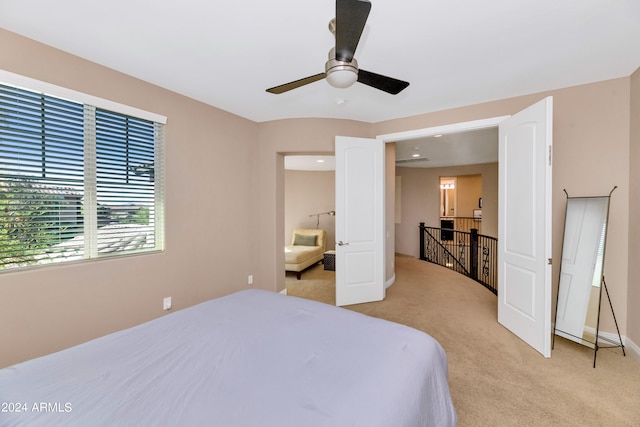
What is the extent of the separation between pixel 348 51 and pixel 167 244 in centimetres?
254

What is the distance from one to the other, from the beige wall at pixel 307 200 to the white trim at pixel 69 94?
472 centimetres

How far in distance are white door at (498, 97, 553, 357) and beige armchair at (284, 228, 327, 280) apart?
3.31 metres

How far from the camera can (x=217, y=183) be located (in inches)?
133

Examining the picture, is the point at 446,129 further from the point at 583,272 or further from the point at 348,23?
the point at 348,23

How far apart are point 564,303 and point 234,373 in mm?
3036

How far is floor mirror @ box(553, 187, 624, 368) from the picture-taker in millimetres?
2350

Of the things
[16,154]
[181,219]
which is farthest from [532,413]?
[16,154]

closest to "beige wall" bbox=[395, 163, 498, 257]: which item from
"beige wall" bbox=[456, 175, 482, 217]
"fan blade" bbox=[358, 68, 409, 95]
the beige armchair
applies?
the beige armchair

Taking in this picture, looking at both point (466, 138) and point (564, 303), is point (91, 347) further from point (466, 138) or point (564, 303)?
point (466, 138)

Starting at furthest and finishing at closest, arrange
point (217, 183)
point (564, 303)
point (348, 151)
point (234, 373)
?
point (348, 151)
point (217, 183)
point (564, 303)
point (234, 373)

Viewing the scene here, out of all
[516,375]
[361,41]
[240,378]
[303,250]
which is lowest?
[516,375]

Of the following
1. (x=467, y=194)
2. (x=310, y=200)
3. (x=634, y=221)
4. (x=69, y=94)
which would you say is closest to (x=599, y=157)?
(x=634, y=221)

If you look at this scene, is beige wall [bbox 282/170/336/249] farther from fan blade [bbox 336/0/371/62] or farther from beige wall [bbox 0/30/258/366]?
fan blade [bbox 336/0/371/62]

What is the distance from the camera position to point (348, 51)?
1443 mm
